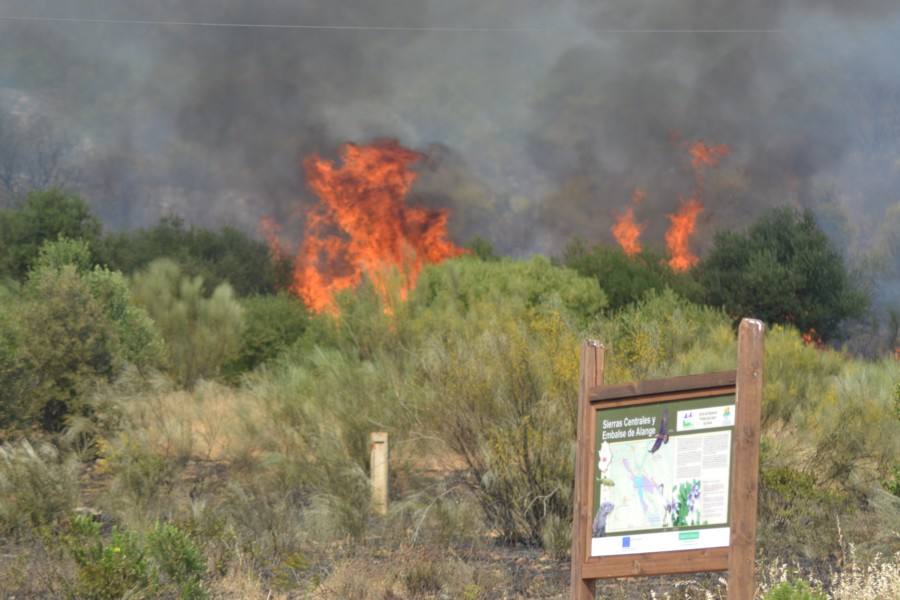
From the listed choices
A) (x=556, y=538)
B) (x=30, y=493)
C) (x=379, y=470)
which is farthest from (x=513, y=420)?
(x=30, y=493)

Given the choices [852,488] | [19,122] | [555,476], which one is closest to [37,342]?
[555,476]

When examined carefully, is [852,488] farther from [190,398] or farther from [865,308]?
[865,308]

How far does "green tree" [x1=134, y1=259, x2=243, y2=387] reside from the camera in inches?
1395

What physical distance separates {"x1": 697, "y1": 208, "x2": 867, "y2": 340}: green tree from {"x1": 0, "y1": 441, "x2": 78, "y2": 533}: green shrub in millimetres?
35216

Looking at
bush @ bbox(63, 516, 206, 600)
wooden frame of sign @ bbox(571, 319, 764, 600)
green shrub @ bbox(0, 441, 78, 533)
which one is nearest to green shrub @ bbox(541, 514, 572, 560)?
bush @ bbox(63, 516, 206, 600)

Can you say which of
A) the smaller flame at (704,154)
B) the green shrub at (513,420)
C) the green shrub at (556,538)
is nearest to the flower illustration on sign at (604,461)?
the green shrub at (556,538)

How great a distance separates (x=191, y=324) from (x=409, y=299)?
768 cm

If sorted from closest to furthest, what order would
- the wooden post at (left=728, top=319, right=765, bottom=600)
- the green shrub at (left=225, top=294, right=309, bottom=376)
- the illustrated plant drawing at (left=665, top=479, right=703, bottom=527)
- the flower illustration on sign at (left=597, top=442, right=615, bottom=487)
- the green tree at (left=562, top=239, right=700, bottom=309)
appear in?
the wooden post at (left=728, top=319, right=765, bottom=600), the illustrated plant drawing at (left=665, top=479, right=703, bottom=527), the flower illustration on sign at (left=597, top=442, right=615, bottom=487), the green shrub at (left=225, top=294, right=309, bottom=376), the green tree at (left=562, top=239, right=700, bottom=309)

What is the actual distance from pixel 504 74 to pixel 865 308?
35354 mm

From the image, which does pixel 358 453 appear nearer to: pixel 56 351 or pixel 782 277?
pixel 56 351

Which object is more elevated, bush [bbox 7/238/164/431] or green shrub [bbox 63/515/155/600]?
bush [bbox 7/238/164/431]

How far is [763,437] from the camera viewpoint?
16.6 metres

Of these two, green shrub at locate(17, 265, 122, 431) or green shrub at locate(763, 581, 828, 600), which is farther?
green shrub at locate(17, 265, 122, 431)

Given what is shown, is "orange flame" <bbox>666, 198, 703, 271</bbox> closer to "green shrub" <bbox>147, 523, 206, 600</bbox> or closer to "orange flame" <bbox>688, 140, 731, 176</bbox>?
"orange flame" <bbox>688, 140, 731, 176</bbox>
